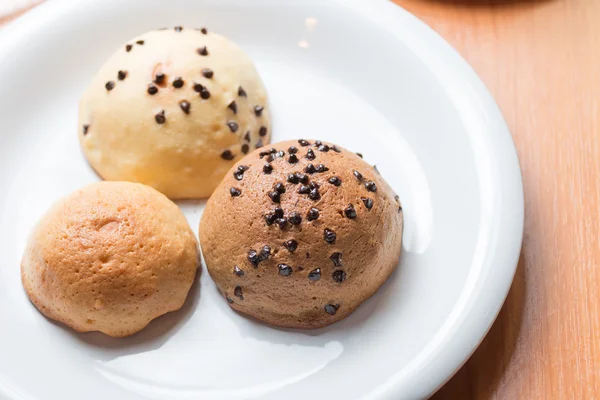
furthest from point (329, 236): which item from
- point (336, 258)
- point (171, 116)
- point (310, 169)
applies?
point (171, 116)

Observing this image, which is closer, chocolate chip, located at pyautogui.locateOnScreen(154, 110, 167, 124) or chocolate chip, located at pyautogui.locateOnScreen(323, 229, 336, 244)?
chocolate chip, located at pyautogui.locateOnScreen(323, 229, 336, 244)

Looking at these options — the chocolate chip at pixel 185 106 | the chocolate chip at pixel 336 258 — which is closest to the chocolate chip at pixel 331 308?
the chocolate chip at pixel 336 258

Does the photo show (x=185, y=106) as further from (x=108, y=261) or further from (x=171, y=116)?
(x=108, y=261)

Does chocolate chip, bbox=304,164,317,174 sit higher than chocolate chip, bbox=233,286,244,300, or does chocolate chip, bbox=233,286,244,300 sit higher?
chocolate chip, bbox=304,164,317,174

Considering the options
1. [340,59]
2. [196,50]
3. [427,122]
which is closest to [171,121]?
[196,50]

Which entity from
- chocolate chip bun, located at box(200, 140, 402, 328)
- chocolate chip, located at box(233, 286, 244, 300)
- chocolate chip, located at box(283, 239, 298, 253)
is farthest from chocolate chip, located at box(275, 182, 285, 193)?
chocolate chip, located at box(233, 286, 244, 300)

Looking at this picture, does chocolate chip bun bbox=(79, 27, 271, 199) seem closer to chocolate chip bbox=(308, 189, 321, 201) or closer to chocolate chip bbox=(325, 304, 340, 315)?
chocolate chip bbox=(308, 189, 321, 201)
